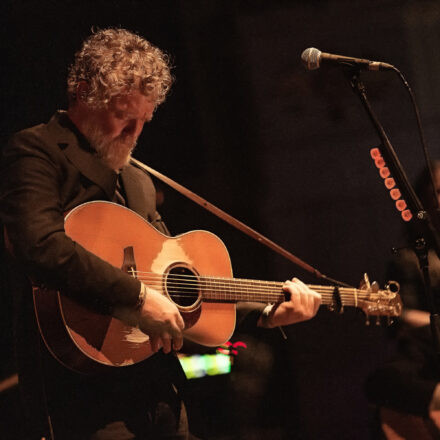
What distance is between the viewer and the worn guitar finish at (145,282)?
5.44ft

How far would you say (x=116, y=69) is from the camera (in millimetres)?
2000

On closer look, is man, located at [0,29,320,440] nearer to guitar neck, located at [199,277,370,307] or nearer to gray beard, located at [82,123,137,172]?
gray beard, located at [82,123,137,172]

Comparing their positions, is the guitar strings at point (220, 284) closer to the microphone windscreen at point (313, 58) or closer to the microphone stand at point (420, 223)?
the microphone stand at point (420, 223)

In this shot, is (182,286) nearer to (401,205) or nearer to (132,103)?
(132,103)

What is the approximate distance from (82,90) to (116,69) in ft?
0.53

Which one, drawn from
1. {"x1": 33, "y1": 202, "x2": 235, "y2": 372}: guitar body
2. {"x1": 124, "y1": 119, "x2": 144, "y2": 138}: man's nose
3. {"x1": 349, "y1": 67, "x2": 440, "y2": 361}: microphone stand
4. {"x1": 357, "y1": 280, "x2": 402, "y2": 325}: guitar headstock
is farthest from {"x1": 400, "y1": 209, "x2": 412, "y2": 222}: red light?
{"x1": 124, "y1": 119, "x2": 144, "y2": 138}: man's nose

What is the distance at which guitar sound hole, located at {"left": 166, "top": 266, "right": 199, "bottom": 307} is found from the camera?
203 centimetres

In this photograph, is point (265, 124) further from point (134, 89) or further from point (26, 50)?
point (134, 89)

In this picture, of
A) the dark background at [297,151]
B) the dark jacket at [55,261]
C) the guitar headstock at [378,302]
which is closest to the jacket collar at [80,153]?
the dark jacket at [55,261]

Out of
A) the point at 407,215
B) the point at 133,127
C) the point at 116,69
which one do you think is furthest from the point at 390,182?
the point at 116,69

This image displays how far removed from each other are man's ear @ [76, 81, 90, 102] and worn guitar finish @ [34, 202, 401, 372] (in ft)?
1.50

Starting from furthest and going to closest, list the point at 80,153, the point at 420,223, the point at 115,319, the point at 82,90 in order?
1. the point at 420,223
2. the point at 82,90
3. the point at 80,153
4. the point at 115,319

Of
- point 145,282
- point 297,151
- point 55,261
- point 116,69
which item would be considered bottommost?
point 145,282

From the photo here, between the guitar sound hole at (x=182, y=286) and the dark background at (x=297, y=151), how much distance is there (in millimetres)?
1586
